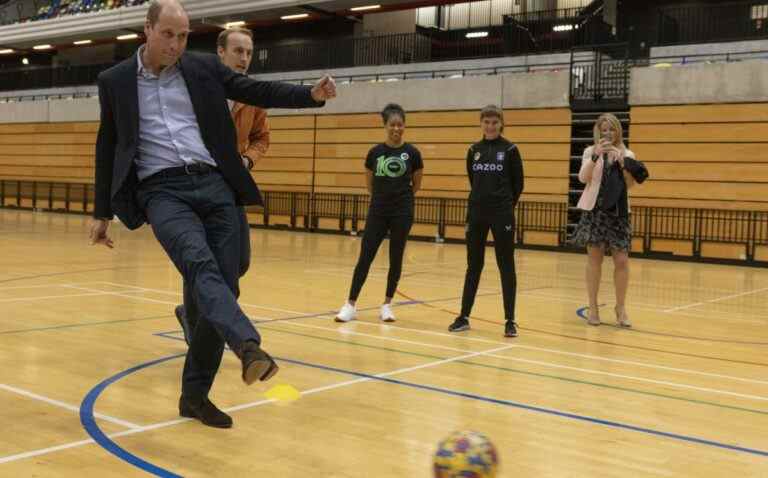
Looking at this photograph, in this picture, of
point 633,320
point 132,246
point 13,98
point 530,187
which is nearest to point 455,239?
point 530,187

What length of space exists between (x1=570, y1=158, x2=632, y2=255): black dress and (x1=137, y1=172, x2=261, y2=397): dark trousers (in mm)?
4046

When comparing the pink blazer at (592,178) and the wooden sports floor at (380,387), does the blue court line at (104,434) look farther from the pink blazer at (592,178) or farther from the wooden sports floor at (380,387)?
Result: the pink blazer at (592,178)

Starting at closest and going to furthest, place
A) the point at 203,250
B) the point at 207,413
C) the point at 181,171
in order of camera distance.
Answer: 1. the point at 203,250
2. the point at 181,171
3. the point at 207,413

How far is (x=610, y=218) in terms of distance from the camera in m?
6.70

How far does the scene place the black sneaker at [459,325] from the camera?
20.3ft

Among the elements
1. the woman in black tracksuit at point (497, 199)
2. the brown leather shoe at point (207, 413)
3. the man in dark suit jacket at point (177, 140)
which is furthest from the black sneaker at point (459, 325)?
the man in dark suit jacket at point (177, 140)

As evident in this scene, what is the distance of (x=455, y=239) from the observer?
1864cm

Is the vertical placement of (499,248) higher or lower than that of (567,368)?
higher

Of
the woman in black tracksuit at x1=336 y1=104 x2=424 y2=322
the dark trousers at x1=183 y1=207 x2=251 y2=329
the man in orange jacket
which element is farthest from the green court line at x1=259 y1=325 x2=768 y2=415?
the dark trousers at x1=183 y1=207 x2=251 y2=329

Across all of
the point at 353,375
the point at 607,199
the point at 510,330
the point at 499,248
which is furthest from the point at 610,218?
the point at 353,375

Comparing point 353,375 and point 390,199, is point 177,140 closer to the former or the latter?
point 353,375

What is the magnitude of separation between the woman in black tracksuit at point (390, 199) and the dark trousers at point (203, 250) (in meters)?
3.14

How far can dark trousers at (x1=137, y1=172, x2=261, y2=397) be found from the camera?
2.79 meters

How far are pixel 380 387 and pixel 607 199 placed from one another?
3300mm
